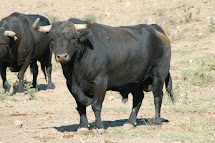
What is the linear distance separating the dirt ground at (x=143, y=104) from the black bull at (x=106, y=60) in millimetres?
600

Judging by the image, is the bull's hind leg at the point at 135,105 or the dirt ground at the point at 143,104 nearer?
the dirt ground at the point at 143,104

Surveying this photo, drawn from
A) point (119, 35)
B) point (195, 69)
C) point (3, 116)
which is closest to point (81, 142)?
point (119, 35)

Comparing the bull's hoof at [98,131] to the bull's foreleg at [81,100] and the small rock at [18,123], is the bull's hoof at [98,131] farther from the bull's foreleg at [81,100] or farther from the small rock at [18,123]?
the small rock at [18,123]

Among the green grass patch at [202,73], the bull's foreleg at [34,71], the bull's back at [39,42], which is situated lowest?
the bull's foreleg at [34,71]

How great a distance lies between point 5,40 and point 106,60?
231 inches

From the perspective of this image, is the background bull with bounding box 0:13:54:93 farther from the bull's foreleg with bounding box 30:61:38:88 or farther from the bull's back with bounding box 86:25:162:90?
the bull's back with bounding box 86:25:162:90

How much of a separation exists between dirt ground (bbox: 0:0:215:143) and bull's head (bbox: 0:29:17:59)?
1.28 metres

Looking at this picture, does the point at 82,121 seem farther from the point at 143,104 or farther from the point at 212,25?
the point at 212,25

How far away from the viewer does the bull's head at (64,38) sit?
7727 millimetres

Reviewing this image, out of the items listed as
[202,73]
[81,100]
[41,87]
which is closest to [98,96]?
[81,100]

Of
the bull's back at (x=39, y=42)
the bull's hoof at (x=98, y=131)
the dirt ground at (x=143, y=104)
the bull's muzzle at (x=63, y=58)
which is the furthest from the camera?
the bull's back at (x=39, y=42)

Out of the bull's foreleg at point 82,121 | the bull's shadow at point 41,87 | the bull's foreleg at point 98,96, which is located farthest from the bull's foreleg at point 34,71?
the bull's foreleg at point 98,96

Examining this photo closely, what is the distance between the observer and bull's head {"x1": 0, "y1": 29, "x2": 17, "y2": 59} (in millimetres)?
13430

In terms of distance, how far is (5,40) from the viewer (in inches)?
533
